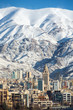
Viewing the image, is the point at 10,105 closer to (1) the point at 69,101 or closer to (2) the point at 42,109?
(2) the point at 42,109

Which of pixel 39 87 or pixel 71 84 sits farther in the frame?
pixel 71 84

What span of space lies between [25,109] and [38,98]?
20.4 m

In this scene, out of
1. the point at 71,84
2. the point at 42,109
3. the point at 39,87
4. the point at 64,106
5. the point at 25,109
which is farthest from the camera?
the point at 71,84

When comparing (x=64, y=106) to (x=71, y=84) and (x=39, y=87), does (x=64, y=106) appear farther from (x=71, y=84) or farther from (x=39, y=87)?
(x=71, y=84)

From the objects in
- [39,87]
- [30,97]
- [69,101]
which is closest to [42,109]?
[30,97]

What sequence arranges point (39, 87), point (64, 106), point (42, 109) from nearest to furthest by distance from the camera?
point (42, 109) < point (64, 106) < point (39, 87)

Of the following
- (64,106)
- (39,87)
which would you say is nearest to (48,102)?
(64,106)

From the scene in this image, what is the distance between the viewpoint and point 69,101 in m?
104

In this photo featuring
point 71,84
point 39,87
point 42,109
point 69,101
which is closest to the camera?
point 42,109

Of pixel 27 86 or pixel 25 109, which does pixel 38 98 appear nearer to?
pixel 25 109

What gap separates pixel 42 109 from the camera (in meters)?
85.0

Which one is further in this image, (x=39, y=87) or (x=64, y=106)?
(x=39, y=87)

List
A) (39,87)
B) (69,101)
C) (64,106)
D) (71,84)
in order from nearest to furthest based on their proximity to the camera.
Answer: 1. (64,106)
2. (69,101)
3. (39,87)
4. (71,84)

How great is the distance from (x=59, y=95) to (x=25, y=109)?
96.1 ft
